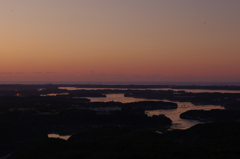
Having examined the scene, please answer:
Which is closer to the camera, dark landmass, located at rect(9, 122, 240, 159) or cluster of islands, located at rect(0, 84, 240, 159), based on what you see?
dark landmass, located at rect(9, 122, 240, 159)

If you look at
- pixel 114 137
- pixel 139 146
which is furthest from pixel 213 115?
pixel 139 146

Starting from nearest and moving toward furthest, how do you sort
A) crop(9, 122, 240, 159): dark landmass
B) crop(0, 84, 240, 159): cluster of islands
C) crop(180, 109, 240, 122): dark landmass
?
1. crop(9, 122, 240, 159): dark landmass
2. crop(0, 84, 240, 159): cluster of islands
3. crop(180, 109, 240, 122): dark landmass

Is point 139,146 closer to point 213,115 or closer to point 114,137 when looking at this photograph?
point 114,137

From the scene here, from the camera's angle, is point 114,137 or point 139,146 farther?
point 114,137

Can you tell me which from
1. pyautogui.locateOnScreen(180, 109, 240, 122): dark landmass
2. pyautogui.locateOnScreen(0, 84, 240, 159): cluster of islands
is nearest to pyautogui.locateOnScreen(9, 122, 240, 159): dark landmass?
pyautogui.locateOnScreen(0, 84, 240, 159): cluster of islands

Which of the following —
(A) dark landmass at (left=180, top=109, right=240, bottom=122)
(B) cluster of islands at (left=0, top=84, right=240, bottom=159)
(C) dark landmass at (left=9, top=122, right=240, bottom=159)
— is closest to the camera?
(C) dark landmass at (left=9, top=122, right=240, bottom=159)

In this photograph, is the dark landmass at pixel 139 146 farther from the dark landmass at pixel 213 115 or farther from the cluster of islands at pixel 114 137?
the dark landmass at pixel 213 115

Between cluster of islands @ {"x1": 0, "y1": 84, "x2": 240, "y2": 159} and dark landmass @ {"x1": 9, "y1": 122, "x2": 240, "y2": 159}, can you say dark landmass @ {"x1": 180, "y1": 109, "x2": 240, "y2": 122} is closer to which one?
cluster of islands @ {"x1": 0, "y1": 84, "x2": 240, "y2": 159}

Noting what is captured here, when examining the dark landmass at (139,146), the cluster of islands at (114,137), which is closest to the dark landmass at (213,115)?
the cluster of islands at (114,137)
